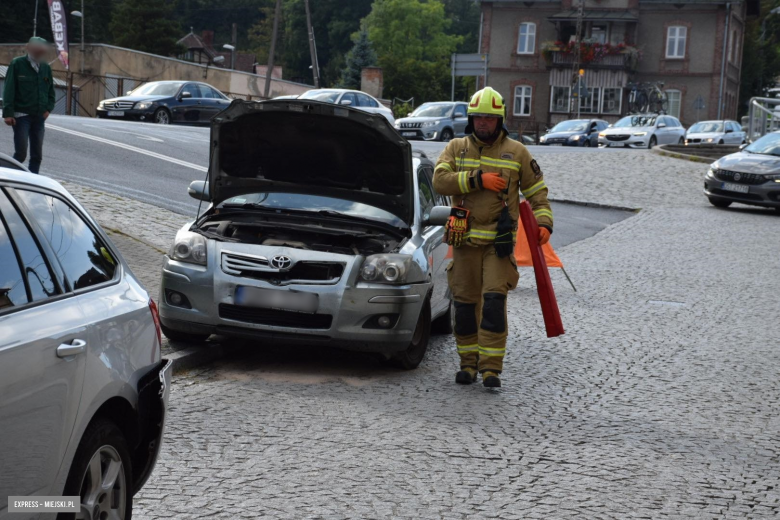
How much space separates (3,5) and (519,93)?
32.3 meters

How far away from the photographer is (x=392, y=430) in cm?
636

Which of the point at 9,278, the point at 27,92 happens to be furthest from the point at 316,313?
the point at 27,92

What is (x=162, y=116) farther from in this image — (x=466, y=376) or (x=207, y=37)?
(x=207, y=37)

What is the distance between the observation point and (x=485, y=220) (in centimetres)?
769

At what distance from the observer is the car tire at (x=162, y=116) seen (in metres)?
32.9

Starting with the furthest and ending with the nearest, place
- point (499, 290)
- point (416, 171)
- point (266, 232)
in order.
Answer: point (416, 171) < point (266, 232) < point (499, 290)

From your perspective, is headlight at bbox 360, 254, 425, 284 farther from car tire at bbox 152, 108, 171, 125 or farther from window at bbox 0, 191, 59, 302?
car tire at bbox 152, 108, 171, 125

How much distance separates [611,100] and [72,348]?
70.6 meters

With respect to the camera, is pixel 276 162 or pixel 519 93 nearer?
pixel 276 162

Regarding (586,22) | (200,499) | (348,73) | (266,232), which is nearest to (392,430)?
(200,499)

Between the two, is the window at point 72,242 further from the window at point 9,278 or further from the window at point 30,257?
the window at point 9,278

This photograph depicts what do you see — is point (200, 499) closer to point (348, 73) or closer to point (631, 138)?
point (631, 138)

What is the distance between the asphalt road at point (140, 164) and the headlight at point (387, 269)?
25.9 feet

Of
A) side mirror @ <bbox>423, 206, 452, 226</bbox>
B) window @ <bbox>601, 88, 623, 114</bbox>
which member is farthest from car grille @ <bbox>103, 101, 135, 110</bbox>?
window @ <bbox>601, 88, 623, 114</bbox>
